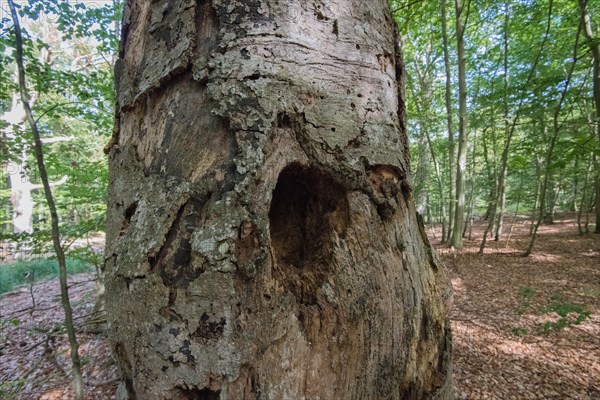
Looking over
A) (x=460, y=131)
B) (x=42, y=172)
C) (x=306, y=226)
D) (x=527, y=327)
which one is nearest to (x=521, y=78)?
(x=460, y=131)

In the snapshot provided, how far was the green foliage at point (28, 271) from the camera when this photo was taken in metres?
9.46

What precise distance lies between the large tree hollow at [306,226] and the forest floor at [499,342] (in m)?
3.11

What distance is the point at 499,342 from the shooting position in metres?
4.05

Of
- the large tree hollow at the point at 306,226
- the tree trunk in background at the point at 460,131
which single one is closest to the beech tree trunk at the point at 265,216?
the large tree hollow at the point at 306,226

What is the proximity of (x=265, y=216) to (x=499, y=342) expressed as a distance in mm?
4556

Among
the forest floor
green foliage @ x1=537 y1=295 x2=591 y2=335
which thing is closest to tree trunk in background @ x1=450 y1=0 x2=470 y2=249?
the forest floor

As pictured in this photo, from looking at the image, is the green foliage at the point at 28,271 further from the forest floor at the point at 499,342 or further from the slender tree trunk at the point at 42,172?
the slender tree trunk at the point at 42,172

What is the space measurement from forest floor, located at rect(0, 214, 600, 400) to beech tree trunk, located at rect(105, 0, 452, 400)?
296 cm

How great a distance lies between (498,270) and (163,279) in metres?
8.62

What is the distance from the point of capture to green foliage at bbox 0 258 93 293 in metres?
9.46

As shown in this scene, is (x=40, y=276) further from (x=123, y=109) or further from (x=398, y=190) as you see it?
(x=398, y=190)

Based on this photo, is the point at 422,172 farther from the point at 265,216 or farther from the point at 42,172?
the point at 265,216

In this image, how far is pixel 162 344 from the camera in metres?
0.89

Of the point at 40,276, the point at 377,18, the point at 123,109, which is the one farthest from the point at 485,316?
the point at 40,276
